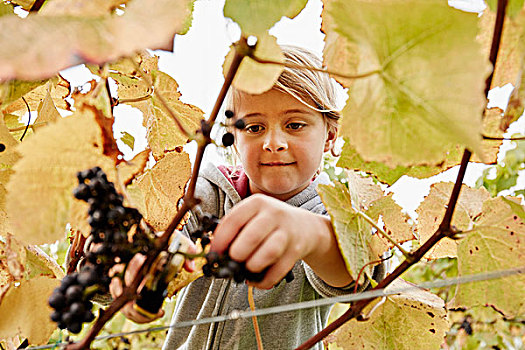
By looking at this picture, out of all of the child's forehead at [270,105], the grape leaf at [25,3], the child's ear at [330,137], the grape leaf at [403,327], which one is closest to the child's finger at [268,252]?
the grape leaf at [403,327]

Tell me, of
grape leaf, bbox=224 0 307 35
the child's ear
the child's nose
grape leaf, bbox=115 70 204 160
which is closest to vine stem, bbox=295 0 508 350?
grape leaf, bbox=224 0 307 35

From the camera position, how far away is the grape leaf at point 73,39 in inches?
8.2

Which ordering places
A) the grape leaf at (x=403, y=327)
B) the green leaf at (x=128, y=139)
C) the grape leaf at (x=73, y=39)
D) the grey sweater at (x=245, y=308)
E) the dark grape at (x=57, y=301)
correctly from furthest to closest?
the grey sweater at (x=245, y=308)
the green leaf at (x=128, y=139)
the grape leaf at (x=403, y=327)
the dark grape at (x=57, y=301)
the grape leaf at (x=73, y=39)

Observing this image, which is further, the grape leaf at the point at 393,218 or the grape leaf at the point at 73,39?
the grape leaf at the point at 393,218

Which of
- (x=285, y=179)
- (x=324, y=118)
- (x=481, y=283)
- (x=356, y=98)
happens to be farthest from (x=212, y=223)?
(x=324, y=118)

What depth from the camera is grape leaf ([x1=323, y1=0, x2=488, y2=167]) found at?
0.87 ft

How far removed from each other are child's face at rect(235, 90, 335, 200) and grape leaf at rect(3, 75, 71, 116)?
298 millimetres

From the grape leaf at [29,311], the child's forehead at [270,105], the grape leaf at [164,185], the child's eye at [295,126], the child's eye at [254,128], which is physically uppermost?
the child's forehead at [270,105]

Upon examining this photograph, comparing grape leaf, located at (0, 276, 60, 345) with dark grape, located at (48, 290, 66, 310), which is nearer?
dark grape, located at (48, 290, 66, 310)

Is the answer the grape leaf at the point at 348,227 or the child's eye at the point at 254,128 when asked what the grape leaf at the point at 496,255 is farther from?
the child's eye at the point at 254,128

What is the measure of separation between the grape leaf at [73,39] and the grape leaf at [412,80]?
0.12 meters

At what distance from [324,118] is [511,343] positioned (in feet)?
4.86

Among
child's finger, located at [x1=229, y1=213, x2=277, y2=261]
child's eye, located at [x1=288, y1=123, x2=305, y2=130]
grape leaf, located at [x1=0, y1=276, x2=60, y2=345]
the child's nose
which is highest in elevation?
child's eye, located at [x1=288, y1=123, x2=305, y2=130]

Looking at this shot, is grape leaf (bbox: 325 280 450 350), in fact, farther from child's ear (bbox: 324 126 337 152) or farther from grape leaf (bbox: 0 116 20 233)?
child's ear (bbox: 324 126 337 152)
